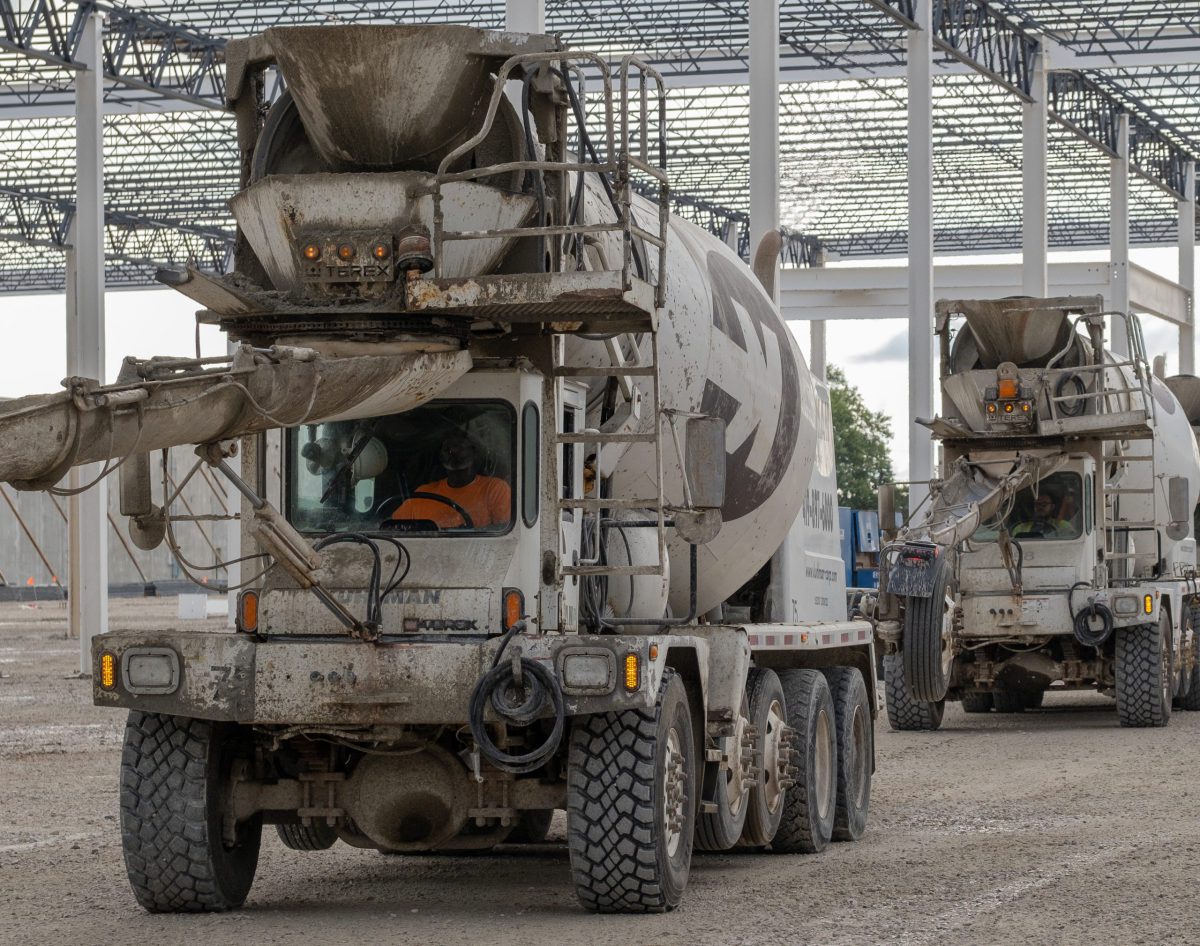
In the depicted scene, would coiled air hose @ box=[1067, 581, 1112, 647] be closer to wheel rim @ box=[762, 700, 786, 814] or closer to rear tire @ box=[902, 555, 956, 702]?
rear tire @ box=[902, 555, 956, 702]

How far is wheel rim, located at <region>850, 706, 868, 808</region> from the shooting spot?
517 inches

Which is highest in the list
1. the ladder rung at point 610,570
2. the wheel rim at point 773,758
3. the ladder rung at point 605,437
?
the ladder rung at point 605,437

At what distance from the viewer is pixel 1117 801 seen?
14.2 metres

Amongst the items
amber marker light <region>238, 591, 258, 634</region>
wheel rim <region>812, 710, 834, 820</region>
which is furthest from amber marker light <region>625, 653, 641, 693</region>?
wheel rim <region>812, 710, 834, 820</region>

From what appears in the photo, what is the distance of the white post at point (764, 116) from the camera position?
2359 centimetres

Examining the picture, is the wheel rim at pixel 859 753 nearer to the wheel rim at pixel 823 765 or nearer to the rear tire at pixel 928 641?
the wheel rim at pixel 823 765

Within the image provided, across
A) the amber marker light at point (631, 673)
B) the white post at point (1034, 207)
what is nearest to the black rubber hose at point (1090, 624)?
the amber marker light at point (631, 673)

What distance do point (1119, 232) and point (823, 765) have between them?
3474 centimetres

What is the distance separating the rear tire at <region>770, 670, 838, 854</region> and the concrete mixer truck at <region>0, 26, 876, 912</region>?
2.33 metres

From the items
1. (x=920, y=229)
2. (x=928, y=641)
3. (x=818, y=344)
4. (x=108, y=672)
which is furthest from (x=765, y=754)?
(x=818, y=344)

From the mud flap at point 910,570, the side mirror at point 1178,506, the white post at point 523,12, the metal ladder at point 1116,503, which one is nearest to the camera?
the mud flap at point 910,570

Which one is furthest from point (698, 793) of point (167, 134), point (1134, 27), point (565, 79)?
point (167, 134)

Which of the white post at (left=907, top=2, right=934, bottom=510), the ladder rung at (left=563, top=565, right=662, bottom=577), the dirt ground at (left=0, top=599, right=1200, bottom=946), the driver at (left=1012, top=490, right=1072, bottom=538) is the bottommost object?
the dirt ground at (left=0, top=599, right=1200, bottom=946)

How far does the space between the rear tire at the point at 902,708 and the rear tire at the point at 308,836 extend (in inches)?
438
